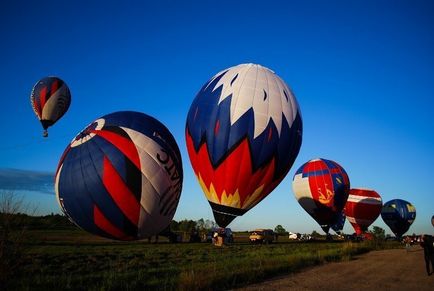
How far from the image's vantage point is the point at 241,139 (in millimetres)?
18281

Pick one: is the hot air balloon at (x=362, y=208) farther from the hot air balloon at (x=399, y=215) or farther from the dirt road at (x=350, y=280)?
the dirt road at (x=350, y=280)

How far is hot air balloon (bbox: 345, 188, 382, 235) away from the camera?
4731 centimetres

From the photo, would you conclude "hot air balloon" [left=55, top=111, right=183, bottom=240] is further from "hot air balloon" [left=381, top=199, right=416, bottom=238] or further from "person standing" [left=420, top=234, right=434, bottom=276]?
"hot air balloon" [left=381, top=199, right=416, bottom=238]

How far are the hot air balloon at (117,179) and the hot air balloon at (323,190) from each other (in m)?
22.5

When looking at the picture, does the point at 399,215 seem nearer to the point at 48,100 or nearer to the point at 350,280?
the point at 350,280

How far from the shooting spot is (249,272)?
477 inches

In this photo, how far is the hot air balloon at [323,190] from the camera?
3562cm

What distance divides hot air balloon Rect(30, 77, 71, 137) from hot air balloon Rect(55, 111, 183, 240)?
39.6 feet

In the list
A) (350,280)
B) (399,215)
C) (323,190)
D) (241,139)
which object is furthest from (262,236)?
(350,280)

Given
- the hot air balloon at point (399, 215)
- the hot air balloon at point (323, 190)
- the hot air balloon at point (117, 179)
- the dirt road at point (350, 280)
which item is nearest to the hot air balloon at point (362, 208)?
the hot air balloon at point (323, 190)

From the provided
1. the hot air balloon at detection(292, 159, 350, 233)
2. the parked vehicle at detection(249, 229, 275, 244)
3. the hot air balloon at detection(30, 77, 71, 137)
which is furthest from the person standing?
the parked vehicle at detection(249, 229, 275, 244)

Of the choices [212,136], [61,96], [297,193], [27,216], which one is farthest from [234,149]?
[297,193]

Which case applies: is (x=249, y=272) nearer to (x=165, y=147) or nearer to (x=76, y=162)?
(x=165, y=147)

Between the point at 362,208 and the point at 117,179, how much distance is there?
3938cm
